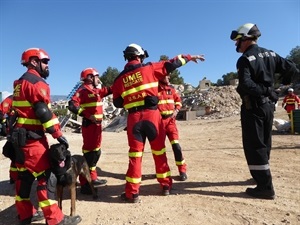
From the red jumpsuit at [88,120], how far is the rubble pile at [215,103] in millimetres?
22262

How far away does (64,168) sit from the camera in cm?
382

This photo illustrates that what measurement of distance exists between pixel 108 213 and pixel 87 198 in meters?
0.91

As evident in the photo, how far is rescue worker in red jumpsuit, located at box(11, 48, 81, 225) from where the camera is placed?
11.7ft

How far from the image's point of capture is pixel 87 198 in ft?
16.1

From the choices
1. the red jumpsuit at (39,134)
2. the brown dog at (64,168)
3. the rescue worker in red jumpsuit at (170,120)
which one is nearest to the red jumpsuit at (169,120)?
the rescue worker in red jumpsuit at (170,120)

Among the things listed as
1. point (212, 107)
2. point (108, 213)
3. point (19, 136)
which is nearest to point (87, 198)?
point (108, 213)

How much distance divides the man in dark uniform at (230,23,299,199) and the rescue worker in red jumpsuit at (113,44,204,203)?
1.03m

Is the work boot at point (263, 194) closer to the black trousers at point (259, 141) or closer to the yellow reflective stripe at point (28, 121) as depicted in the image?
the black trousers at point (259, 141)

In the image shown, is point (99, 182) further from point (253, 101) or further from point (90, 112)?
point (253, 101)

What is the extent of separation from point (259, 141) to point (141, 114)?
1.89m

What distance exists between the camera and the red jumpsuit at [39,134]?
11.8ft

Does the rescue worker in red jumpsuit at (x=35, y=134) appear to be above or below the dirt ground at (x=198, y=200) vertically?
above

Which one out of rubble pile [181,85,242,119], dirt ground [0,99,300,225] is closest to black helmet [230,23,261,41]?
dirt ground [0,99,300,225]

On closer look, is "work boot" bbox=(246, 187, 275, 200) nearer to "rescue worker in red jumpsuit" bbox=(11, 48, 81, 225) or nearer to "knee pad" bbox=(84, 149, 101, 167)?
"rescue worker in red jumpsuit" bbox=(11, 48, 81, 225)
